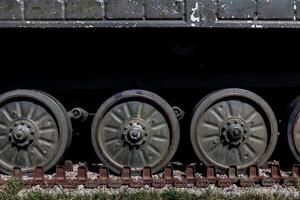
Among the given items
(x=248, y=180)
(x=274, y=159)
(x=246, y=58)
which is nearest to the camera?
(x=248, y=180)

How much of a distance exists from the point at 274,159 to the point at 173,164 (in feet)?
3.72

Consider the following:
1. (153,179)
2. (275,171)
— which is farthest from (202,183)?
(275,171)

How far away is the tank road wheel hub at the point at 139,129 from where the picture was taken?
243 inches

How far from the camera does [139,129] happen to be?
6.15m

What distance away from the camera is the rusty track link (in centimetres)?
593

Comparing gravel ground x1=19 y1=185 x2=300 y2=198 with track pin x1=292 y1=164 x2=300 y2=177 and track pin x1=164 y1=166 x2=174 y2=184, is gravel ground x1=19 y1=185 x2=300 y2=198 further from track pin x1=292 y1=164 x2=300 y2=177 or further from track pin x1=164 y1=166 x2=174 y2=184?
track pin x1=292 y1=164 x2=300 y2=177

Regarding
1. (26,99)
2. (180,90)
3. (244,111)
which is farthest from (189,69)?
(26,99)

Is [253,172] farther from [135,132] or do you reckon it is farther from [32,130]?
[32,130]

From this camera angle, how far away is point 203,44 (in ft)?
20.4

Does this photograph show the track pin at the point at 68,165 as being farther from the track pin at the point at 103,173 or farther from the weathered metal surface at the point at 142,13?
the weathered metal surface at the point at 142,13

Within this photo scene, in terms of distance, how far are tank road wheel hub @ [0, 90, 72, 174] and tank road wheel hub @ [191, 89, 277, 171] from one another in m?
1.33

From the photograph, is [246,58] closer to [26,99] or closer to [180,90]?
[180,90]

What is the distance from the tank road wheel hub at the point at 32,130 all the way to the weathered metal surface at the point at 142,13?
2.91 ft

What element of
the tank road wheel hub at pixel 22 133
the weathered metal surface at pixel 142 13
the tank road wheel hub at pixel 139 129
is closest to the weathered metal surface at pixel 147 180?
the tank road wheel hub at pixel 139 129
